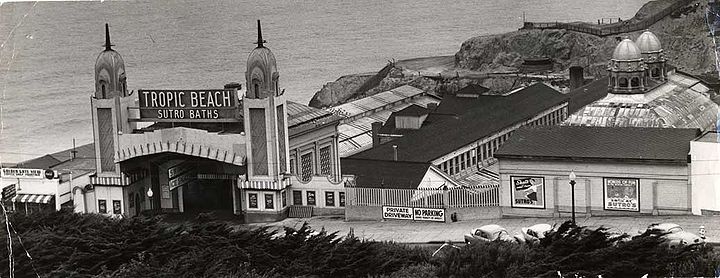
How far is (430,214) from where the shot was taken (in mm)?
41125

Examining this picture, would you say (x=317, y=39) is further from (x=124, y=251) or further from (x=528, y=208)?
(x=124, y=251)

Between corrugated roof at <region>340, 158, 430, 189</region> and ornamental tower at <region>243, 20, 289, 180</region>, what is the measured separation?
329cm

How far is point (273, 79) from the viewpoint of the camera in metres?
44.6

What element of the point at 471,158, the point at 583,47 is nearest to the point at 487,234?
the point at 471,158

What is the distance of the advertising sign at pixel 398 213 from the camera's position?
Result: 41469mm

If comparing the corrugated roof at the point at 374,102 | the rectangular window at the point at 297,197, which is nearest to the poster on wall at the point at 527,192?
the rectangular window at the point at 297,197

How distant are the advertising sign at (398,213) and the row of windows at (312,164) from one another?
594cm

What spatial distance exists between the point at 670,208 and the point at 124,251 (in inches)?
723

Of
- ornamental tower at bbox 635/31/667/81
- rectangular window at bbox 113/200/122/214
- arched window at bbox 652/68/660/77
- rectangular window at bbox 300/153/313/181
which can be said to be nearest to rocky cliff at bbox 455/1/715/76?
ornamental tower at bbox 635/31/667/81

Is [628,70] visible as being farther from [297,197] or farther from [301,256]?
[301,256]

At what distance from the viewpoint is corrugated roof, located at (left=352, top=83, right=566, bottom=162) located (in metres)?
52.3

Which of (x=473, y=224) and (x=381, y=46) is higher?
(x=381, y=46)

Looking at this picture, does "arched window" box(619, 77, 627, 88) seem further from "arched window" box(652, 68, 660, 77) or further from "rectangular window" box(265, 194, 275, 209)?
"rectangular window" box(265, 194, 275, 209)

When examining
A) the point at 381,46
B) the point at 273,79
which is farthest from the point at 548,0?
the point at 273,79
